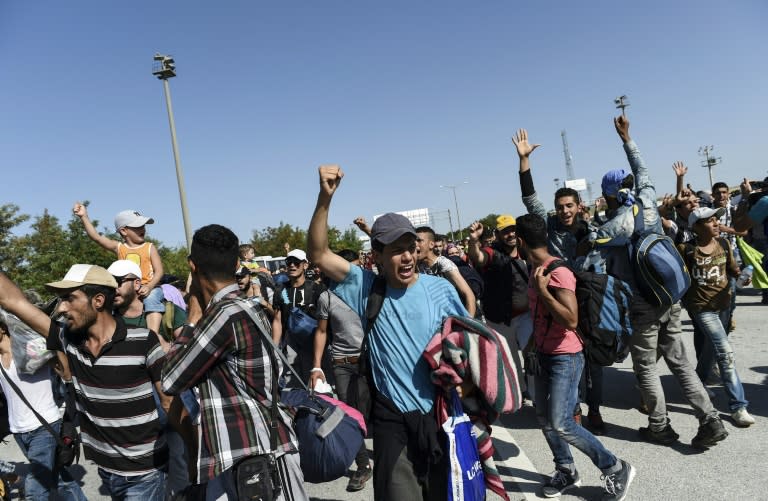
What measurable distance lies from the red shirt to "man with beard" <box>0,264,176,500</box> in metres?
2.47

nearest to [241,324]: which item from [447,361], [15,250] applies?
[447,361]

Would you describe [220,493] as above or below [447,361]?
below

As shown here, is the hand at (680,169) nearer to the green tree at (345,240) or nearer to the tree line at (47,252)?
the tree line at (47,252)

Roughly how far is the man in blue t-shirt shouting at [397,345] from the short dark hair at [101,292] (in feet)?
4.15

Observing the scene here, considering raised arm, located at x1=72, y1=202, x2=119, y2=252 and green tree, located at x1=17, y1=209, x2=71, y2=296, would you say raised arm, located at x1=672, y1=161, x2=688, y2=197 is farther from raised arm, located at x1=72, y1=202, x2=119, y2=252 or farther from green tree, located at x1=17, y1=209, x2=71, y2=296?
green tree, located at x1=17, y1=209, x2=71, y2=296

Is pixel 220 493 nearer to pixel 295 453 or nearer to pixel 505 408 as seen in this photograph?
pixel 295 453

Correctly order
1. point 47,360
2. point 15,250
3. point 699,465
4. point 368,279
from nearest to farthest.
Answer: point 368,279, point 47,360, point 699,465, point 15,250

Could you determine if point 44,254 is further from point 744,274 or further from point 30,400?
point 744,274

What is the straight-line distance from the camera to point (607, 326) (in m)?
3.62

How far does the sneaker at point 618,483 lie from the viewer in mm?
3361

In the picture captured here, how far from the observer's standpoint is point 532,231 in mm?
3479

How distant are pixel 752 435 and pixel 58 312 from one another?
17.0 ft

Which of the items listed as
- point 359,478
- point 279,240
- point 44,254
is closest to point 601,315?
point 359,478

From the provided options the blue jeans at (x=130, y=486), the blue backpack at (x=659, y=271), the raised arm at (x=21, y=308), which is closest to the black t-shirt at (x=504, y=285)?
the blue backpack at (x=659, y=271)
